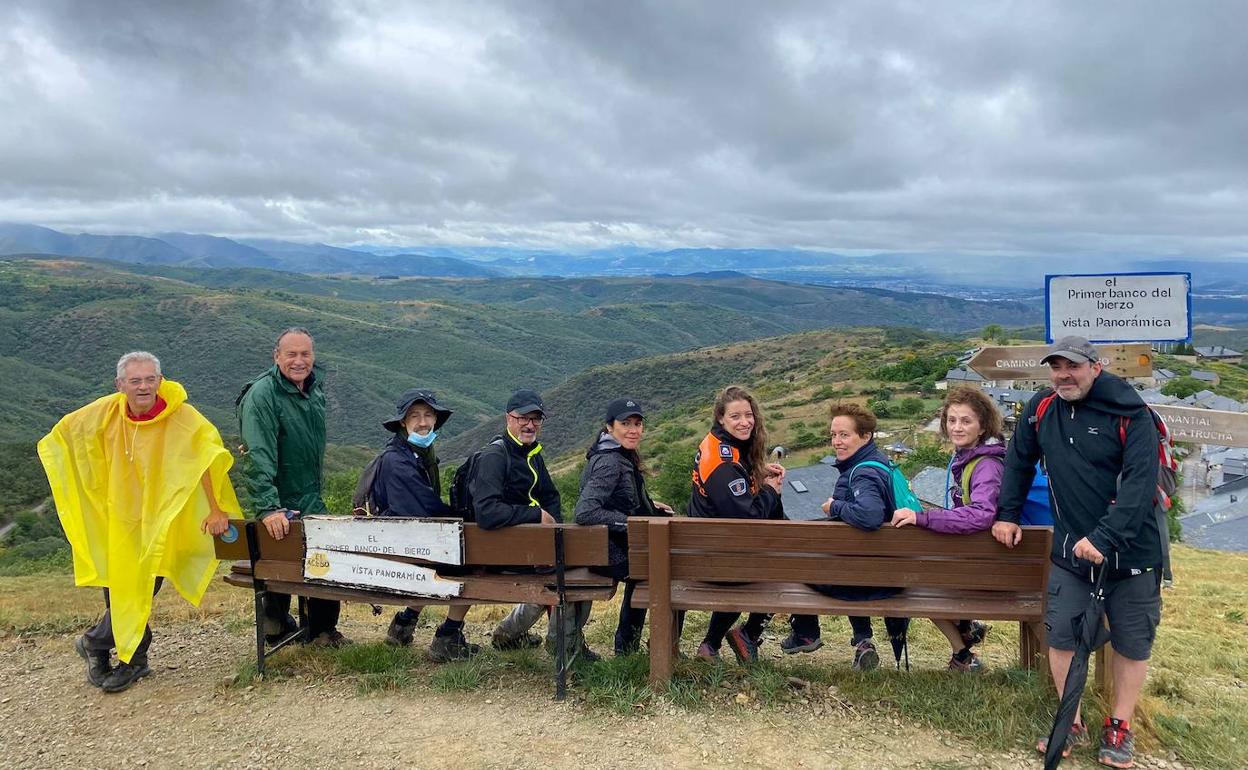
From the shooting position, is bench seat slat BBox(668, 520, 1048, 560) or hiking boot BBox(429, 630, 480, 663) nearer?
bench seat slat BBox(668, 520, 1048, 560)

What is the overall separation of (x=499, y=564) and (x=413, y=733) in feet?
3.17

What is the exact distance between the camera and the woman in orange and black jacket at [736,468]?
4.39m

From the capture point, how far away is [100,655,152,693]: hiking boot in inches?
194

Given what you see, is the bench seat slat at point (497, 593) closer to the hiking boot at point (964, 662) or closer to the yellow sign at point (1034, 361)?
the hiking boot at point (964, 662)

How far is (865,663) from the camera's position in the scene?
4.80 meters

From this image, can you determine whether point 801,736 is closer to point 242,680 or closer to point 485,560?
point 485,560

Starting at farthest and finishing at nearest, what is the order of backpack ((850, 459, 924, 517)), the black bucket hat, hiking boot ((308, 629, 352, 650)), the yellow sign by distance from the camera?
hiking boot ((308, 629, 352, 650))
the yellow sign
the black bucket hat
backpack ((850, 459, 924, 517))

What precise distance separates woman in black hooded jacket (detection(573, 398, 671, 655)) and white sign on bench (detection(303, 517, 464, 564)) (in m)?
0.74

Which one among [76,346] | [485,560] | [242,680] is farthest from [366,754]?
[76,346]

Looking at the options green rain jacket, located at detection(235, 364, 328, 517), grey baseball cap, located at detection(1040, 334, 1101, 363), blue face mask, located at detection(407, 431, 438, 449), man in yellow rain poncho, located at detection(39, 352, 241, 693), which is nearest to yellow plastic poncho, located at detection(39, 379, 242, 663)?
man in yellow rain poncho, located at detection(39, 352, 241, 693)

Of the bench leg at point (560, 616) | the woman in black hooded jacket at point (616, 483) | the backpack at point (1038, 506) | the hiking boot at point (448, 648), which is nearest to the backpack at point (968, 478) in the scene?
the backpack at point (1038, 506)

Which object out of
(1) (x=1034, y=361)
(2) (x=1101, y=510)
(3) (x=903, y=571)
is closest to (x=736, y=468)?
(3) (x=903, y=571)

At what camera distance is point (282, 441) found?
5113mm

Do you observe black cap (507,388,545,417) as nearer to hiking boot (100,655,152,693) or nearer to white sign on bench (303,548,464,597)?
white sign on bench (303,548,464,597)
